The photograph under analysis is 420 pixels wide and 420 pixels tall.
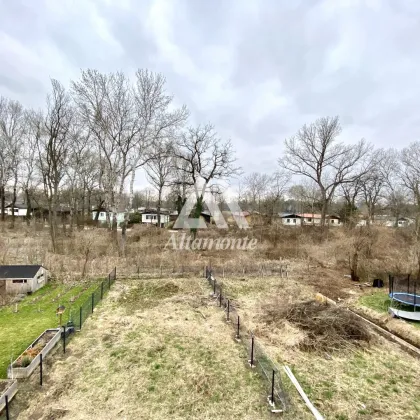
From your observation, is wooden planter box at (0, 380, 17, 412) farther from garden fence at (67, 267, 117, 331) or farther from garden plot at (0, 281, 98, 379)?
garden fence at (67, 267, 117, 331)

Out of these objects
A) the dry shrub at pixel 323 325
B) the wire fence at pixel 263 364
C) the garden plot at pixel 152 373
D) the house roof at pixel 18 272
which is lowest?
the garden plot at pixel 152 373

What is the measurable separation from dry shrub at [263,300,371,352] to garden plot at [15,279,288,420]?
162cm

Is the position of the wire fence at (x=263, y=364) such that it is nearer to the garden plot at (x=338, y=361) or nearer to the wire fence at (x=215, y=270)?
the garden plot at (x=338, y=361)

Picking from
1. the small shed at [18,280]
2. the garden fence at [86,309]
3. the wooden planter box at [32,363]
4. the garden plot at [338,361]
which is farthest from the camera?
the small shed at [18,280]

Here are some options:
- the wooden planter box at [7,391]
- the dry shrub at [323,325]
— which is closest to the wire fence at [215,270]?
the dry shrub at [323,325]

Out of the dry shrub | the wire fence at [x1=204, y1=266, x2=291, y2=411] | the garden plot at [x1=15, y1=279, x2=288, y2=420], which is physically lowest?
the garden plot at [x1=15, y1=279, x2=288, y2=420]

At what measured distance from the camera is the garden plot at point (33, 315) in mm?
6590

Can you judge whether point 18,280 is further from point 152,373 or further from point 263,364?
point 263,364

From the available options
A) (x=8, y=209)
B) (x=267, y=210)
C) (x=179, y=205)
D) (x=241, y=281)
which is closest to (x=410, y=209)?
(x=267, y=210)

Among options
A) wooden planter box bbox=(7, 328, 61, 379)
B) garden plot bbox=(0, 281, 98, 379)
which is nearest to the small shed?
garden plot bbox=(0, 281, 98, 379)

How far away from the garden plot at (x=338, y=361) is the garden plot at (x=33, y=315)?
573 centimetres

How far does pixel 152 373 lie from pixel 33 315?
523 centimetres

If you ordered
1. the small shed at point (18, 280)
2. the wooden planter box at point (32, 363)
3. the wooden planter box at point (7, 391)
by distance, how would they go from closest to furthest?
the wooden planter box at point (7, 391) → the wooden planter box at point (32, 363) → the small shed at point (18, 280)

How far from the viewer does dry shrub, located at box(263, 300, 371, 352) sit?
6723 mm
